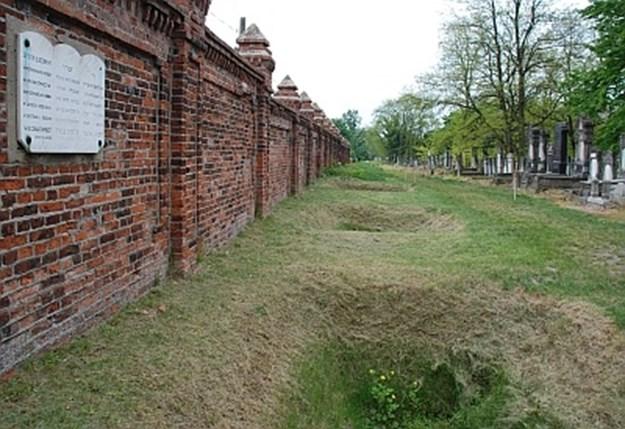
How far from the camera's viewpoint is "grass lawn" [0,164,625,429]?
3527 millimetres

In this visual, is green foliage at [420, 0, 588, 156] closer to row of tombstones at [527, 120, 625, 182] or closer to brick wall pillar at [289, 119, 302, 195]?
row of tombstones at [527, 120, 625, 182]

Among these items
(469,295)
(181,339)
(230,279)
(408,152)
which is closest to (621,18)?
(469,295)

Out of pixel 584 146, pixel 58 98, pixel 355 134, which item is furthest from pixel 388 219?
pixel 355 134

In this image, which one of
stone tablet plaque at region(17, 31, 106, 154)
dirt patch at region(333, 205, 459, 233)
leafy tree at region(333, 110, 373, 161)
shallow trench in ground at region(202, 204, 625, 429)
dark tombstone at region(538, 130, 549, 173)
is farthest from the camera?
leafy tree at region(333, 110, 373, 161)

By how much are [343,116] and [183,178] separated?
115073 millimetres

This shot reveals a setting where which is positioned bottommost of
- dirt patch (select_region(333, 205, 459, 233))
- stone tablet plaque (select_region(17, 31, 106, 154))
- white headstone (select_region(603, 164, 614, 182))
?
dirt patch (select_region(333, 205, 459, 233))

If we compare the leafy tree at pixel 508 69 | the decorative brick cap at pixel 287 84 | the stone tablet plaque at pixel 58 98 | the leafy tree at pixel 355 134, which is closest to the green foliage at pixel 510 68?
the leafy tree at pixel 508 69

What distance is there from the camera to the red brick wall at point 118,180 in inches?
129

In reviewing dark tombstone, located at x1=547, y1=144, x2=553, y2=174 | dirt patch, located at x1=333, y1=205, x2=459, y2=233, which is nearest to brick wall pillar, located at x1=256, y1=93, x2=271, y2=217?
dirt patch, located at x1=333, y1=205, x2=459, y2=233

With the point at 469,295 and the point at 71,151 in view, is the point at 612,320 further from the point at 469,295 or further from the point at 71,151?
the point at 71,151

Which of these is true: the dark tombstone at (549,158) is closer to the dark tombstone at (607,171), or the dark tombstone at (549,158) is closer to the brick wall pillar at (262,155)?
the dark tombstone at (607,171)

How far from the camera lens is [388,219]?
13.9 m

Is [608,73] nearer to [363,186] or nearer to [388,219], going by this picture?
[388,219]

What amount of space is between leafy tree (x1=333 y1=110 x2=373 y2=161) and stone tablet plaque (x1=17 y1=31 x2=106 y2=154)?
303 ft
